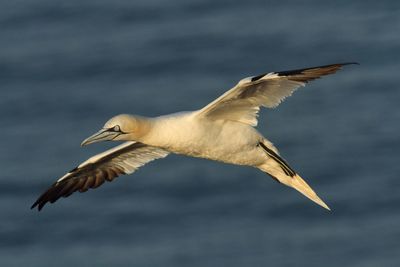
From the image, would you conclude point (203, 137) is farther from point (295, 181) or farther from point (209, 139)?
point (295, 181)

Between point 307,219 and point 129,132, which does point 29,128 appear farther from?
point 129,132

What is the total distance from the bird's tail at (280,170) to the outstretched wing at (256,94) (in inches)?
17.7

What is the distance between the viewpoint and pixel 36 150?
1151 inches

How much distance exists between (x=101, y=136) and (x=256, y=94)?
181 centimetres

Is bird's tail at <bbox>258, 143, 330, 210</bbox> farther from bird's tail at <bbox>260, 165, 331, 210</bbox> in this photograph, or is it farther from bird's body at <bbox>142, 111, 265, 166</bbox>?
bird's body at <bbox>142, 111, 265, 166</bbox>

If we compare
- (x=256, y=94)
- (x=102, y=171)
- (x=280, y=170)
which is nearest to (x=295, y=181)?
(x=280, y=170)

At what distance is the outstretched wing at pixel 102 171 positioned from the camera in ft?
76.6

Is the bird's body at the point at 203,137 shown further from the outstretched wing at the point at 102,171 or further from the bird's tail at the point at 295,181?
the outstretched wing at the point at 102,171

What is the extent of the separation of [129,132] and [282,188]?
24.1 ft

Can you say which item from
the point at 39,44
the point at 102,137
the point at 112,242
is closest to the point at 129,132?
the point at 102,137

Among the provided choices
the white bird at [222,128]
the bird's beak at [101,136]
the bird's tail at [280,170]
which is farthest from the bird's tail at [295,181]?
the bird's beak at [101,136]

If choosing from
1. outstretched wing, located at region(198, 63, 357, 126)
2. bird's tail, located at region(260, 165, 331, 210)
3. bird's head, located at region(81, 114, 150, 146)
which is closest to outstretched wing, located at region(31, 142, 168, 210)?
bird's tail, located at region(260, 165, 331, 210)

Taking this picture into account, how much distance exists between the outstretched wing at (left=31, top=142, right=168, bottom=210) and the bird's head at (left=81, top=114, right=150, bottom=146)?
166cm

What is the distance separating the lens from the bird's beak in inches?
840
